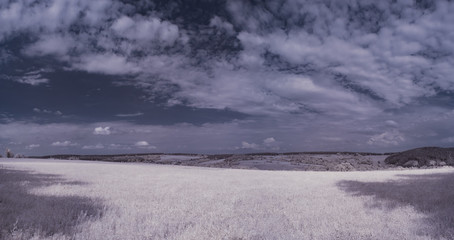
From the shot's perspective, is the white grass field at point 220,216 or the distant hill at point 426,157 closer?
the white grass field at point 220,216

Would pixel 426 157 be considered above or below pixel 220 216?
above

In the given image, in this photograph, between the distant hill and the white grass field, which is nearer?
the white grass field

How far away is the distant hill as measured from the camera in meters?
42.7

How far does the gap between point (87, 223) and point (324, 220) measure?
5817 millimetres

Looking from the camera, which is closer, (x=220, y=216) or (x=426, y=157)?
(x=220, y=216)

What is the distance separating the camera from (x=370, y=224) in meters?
7.64

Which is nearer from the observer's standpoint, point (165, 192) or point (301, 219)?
point (301, 219)

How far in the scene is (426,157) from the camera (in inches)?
1736

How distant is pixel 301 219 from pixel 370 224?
1666mm

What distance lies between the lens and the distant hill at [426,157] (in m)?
42.7

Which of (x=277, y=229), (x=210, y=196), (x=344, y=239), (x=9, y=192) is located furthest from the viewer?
(x=210, y=196)

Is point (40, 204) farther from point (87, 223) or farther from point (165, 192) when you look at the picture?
point (165, 192)

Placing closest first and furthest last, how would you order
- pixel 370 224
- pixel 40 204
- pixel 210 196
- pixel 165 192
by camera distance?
pixel 370 224
pixel 40 204
pixel 210 196
pixel 165 192

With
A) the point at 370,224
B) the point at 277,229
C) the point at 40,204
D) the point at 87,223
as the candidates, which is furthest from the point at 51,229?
the point at 370,224
